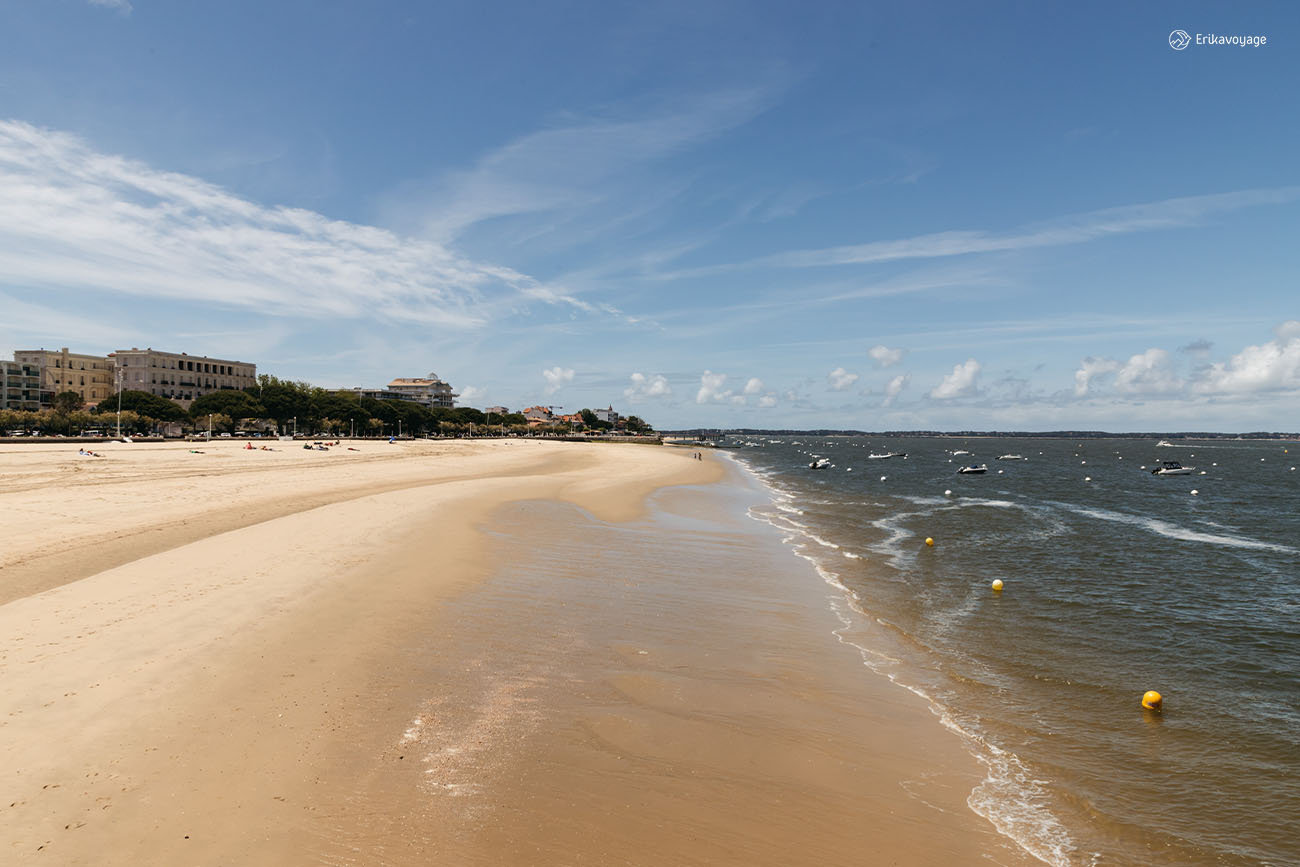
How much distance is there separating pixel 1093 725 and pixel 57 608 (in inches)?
660

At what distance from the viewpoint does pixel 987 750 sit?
8586 mm

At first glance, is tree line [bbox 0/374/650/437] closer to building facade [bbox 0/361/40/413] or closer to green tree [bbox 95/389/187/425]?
green tree [bbox 95/389/187/425]

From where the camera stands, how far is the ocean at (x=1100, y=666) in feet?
23.8

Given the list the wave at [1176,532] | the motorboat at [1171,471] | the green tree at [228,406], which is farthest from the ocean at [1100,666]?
the green tree at [228,406]

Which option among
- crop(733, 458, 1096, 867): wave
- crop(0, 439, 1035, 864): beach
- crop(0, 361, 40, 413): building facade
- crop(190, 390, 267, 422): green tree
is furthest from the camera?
crop(0, 361, 40, 413): building facade

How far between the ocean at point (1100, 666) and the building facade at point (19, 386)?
159369mm

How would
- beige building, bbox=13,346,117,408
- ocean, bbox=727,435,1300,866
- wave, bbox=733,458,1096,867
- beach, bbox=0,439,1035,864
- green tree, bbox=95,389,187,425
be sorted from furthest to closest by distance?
1. beige building, bbox=13,346,117,408
2. green tree, bbox=95,389,187,425
3. ocean, bbox=727,435,1300,866
4. wave, bbox=733,458,1096,867
5. beach, bbox=0,439,1035,864

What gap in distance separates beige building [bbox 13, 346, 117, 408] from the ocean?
16292cm

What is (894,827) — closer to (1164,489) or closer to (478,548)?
(478,548)

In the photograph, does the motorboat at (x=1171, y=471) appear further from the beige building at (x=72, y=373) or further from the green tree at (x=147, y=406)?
the beige building at (x=72, y=373)

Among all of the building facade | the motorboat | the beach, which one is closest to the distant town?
the building facade

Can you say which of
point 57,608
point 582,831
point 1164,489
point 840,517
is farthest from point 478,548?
point 1164,489

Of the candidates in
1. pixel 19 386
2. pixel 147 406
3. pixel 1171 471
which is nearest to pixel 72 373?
pixel 19 386

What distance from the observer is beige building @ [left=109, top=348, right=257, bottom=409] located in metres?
138
